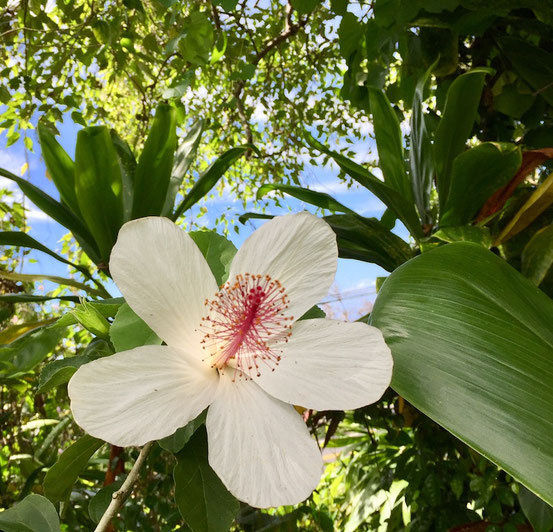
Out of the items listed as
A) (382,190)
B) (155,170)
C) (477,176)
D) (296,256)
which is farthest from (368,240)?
(296,256)

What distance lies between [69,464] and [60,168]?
0.76 m

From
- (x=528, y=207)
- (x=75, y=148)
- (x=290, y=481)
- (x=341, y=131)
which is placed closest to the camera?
(x=290, y=481)

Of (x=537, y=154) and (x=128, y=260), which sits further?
(x=537, y=154)

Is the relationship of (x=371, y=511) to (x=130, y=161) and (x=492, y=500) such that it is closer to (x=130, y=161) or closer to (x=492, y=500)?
(x=492, y=500)

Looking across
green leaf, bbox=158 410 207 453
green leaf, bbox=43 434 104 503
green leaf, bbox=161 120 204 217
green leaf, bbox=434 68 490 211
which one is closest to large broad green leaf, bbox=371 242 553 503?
green leaf, bbox=158 410 207 453

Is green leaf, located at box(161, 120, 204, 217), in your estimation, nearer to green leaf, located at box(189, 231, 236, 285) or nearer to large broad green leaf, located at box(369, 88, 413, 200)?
large broad green leaf, located at box(369, 88, 413, 200)

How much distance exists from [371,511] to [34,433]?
1314 millimetres

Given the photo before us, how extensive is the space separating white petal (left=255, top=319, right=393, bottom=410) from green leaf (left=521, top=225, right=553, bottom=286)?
43 cm

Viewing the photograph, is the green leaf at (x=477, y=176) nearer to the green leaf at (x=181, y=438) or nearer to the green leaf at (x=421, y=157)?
the green leaf at (x=421, y=157)

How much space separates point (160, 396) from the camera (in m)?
0.27

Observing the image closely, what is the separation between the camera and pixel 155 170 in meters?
0.91

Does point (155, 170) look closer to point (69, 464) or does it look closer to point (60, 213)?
point (60, 213)

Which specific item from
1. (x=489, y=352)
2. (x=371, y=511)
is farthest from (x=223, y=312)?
(x=371, y=511)

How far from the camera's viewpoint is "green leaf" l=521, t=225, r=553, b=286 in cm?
61
